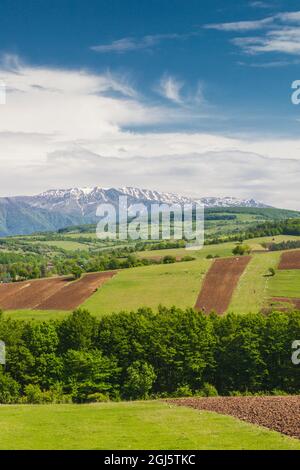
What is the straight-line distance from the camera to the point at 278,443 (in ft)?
81.8

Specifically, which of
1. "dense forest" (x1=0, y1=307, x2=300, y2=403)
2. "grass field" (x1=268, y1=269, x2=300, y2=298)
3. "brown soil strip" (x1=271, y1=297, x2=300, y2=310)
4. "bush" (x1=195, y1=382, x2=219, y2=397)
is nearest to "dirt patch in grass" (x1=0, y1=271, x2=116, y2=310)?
"brown soil strip" (x1=271, y1=297, x2=300, y2=310)

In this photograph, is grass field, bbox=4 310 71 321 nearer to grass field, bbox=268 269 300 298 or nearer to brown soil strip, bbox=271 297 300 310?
brown soil strip, bbox=271 297 300 310

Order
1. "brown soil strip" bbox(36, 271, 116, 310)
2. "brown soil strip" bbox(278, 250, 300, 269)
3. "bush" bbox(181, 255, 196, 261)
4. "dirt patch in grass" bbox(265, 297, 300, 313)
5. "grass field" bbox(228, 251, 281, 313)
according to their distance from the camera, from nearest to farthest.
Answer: "dirt patch in grass" bbox(265, 297, 300, 313) → "grass field" bbox(228, 251, 281, 313) → "brown soil strip" bbox(36, 271, 116, 310) → "brown soil strip" bbox(278, 250, 300, 269) → "bush" bbox(181, 255, 196, 261)

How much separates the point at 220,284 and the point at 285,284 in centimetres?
1726

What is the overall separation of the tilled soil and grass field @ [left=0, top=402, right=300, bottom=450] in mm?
1078

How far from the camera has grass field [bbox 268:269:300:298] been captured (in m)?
126

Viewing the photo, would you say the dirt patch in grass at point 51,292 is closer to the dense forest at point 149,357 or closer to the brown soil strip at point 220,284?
the brown soil strip at point 220,284

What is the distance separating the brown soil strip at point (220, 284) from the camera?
121194 mm

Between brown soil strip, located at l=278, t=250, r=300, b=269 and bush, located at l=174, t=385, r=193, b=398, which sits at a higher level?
brown soil strip, located at l=278, t=250, r=300, b=269

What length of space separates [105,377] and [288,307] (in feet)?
185

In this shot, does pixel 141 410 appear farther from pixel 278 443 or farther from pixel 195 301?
pixel 195 301

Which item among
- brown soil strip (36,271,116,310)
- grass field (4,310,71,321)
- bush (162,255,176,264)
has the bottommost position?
grass field (4,310,71,321)

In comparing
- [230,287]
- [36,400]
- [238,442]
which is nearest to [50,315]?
[230,287]

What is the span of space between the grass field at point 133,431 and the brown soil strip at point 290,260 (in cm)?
12241
